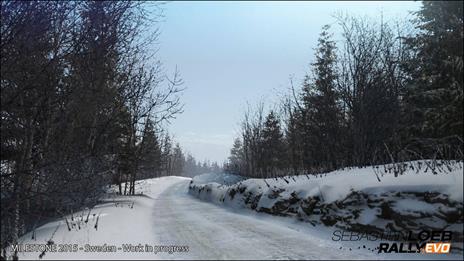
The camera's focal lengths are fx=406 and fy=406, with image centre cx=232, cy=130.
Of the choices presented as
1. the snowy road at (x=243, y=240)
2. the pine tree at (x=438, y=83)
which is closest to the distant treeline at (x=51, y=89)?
the snowy road at (x=243, y=240)

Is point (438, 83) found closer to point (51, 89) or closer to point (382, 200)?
point (382, 200)

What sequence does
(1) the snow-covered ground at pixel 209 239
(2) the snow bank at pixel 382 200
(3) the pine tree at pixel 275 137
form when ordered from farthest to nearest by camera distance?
(3) the pine tree at pixel 275 137, (1) the snow-covered ground at pixel 209 239, (2) the snow bank at pixel 382 200

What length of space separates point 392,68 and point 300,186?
1726 cm

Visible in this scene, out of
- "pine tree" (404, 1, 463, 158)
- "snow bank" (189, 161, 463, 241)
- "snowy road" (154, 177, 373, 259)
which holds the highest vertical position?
"pine tree" (404, 1, 463, 158)

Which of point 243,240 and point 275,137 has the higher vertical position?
point 275,137

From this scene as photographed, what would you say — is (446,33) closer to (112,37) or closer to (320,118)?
(320,118)

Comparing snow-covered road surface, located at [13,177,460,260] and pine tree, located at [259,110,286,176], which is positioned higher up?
pine tree, located at [259,110,286,176]

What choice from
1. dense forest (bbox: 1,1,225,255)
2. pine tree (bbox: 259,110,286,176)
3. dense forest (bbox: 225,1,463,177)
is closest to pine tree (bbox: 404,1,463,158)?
dense forest (bbox: 225,1,463,177)

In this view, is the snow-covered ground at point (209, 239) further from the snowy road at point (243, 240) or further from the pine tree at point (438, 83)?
the pine tree at point (438, 83)

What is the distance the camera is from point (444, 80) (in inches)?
653

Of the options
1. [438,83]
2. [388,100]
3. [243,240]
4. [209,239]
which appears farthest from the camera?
[388,100]

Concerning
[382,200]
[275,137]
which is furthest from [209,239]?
[275,137]

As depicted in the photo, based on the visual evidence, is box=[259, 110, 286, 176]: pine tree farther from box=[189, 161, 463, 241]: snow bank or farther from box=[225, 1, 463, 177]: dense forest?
box=[189, 161, 463, 241]: snow bank

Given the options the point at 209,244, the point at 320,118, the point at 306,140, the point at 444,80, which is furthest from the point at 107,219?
the point at 306,140
